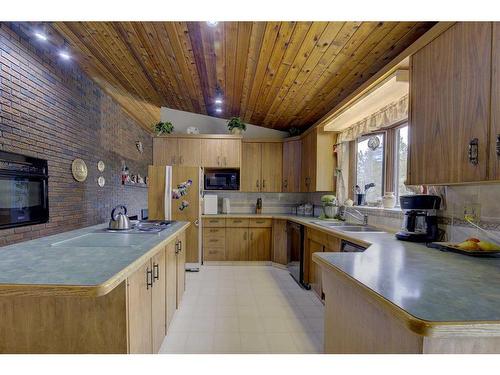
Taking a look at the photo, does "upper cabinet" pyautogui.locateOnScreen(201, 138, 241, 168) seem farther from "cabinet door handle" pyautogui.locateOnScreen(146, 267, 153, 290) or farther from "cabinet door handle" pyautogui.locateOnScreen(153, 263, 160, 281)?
"cabinet door handle" pyautogui.locateOnScreen(146, 267, 153, 290)

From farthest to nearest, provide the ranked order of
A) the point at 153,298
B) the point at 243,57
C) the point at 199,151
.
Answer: the point at 199,151 → the point at 243,57 → the point at 153,298

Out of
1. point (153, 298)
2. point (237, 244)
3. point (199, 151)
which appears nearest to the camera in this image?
point (153, 298)

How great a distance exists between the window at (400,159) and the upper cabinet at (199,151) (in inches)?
96.1

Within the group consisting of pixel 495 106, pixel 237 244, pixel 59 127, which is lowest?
pixel 237 244

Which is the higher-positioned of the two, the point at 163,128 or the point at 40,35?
the point at 40,35

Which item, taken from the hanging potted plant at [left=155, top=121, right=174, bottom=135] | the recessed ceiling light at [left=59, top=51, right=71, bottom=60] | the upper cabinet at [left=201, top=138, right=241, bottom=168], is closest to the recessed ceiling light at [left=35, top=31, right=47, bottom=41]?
the recessed ceiling light at [left=59, top=51, right=71, bottom=60]

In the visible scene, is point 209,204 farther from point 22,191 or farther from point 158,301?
point 22,191

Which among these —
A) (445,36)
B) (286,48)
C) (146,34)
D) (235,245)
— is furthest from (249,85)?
(235,245)

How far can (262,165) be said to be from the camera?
179 inches

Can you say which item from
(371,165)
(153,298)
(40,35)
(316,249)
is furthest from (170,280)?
(371,165)

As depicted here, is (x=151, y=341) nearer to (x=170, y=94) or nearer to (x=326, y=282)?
(x=326, y=282)

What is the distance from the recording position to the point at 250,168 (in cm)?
454

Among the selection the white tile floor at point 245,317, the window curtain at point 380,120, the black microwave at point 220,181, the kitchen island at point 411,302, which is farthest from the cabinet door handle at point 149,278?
the black microwave at point 220,181

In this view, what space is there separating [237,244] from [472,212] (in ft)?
10.3
